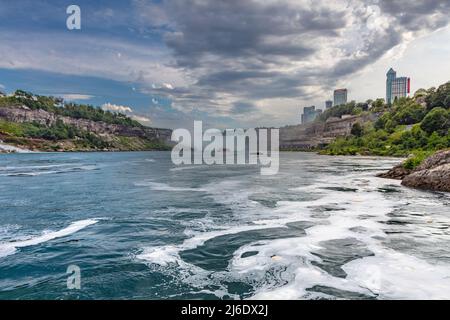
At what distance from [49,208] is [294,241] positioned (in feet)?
66.7

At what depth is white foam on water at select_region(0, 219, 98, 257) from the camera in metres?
14.9

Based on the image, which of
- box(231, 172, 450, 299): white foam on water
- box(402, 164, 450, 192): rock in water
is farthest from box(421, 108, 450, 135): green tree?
box(231, 172, 450, 299): white foam on water

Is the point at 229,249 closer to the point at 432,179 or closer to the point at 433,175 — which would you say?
the point at 432,179

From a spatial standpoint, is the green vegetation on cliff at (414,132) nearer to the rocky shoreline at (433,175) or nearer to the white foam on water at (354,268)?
the rocky shoreline at (433,175)

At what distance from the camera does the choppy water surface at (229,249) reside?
10383 mm

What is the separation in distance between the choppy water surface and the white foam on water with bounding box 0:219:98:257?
0.05 m

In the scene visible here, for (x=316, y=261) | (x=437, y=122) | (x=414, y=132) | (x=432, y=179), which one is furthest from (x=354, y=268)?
(x=414, y=132)

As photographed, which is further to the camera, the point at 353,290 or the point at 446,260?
the point at 446,260

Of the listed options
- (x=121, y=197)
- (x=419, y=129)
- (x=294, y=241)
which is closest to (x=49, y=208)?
(x=121, y=197)

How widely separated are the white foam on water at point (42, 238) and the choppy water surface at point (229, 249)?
0.05 metres

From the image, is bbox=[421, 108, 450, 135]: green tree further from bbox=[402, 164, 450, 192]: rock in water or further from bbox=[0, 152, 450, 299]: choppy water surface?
bbox=[0, 152, 450, 299]: choppy water surface

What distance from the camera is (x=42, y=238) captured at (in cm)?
1675
